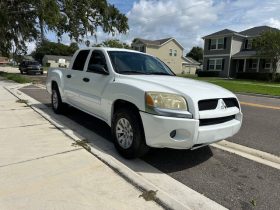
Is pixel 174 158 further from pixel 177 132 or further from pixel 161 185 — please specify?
pixel 161 185

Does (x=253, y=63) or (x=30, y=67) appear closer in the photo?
(x=30, y=67)

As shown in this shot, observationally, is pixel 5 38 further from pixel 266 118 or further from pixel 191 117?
pixel 191 117

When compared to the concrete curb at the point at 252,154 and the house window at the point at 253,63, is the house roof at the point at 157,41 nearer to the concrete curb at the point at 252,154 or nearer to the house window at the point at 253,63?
the house window at the point at 253,63

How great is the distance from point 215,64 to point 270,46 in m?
11.7

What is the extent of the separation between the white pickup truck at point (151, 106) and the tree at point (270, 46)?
31.2 metres

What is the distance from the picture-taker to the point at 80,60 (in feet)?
23.4

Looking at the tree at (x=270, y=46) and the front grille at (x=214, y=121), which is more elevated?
the tree at (x=270, y=46)

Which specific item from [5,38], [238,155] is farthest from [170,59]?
[238,155]

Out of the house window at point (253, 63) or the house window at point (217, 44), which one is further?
the house window at point (217, 44)

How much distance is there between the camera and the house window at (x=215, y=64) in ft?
145

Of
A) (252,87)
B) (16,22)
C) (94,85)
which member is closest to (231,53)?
(252,87)

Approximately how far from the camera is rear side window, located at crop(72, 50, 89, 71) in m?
6.93

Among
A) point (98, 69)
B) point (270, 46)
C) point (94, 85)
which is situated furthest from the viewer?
point (270, 46)

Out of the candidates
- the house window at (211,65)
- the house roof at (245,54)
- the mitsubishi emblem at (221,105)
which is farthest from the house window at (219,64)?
the mitsubishi emblem at (221,105)
